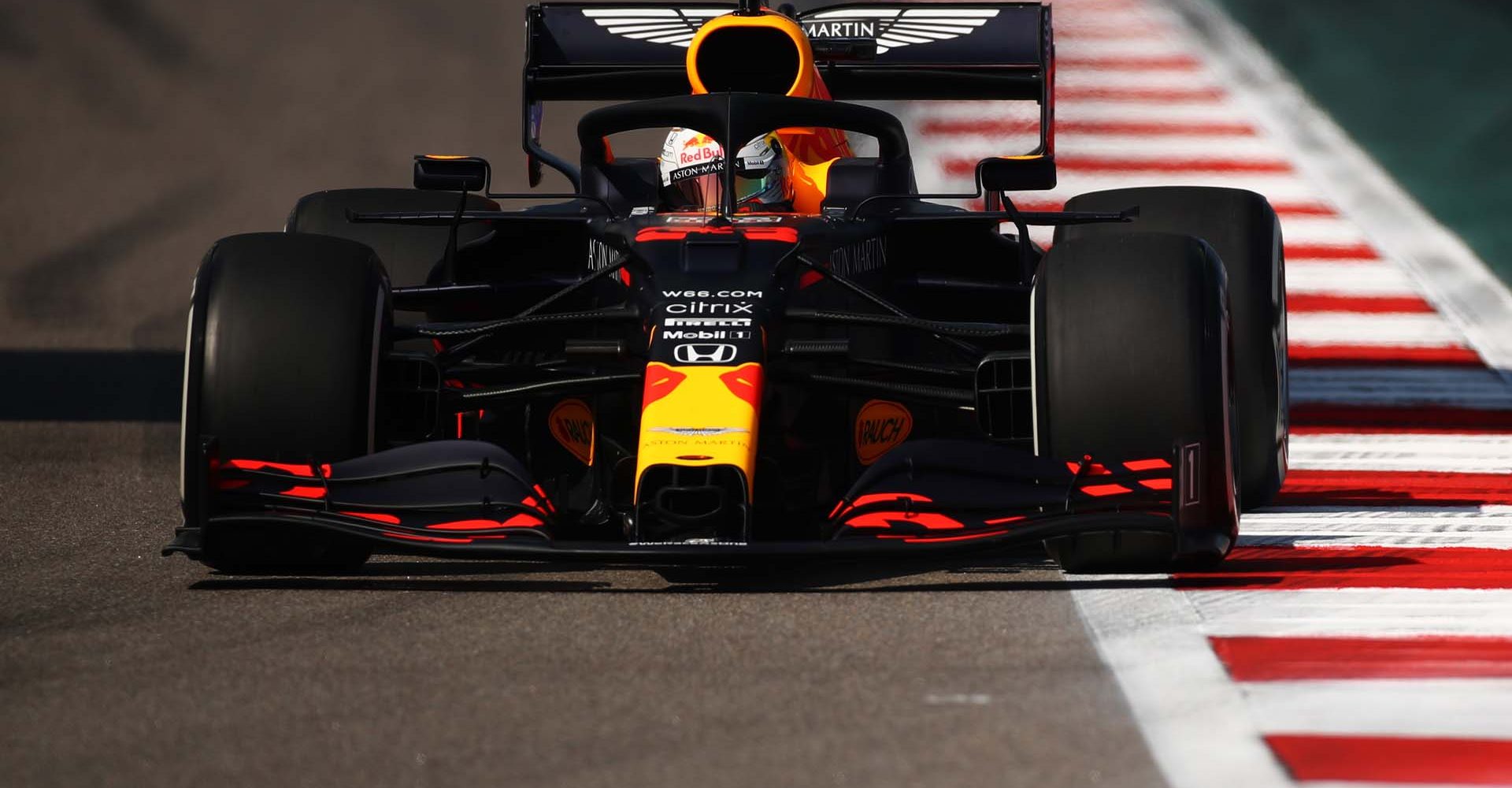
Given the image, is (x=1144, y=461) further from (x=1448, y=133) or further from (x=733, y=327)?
(x=1448, y=133)

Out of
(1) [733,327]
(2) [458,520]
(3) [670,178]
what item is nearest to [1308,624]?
(1) [733,327]

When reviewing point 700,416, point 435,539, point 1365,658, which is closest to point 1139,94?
point 700,416

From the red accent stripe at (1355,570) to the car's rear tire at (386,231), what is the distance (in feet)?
9.70

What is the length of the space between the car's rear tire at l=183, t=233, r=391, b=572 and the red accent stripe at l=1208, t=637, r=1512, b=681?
7.04 ft

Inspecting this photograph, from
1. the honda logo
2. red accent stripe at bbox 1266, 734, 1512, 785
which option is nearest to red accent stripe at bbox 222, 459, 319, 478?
the honda logo

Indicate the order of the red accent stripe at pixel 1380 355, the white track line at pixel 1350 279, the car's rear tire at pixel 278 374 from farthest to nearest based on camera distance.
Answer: the white track line at pixel 1350 279
the red accent stripe at pixel 1380 355
the car's rear tire at pixel 278 374

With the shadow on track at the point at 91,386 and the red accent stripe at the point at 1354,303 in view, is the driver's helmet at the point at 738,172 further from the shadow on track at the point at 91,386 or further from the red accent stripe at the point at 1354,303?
the red accent stripe at the point at 1354,303

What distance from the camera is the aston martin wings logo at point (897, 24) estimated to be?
319 inches

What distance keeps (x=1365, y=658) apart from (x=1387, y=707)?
1.56 ft

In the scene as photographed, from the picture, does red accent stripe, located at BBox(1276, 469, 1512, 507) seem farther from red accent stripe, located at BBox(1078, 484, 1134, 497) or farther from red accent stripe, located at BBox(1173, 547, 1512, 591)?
red accent stripe, located at BBox(1078, 484, 1134, 497)

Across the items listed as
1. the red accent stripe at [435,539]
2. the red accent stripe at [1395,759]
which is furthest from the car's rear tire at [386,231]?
the red accent stripe at [1395,759]

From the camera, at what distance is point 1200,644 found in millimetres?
4414

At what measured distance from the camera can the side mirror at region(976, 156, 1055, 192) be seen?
20.0ft

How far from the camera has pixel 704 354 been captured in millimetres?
5195
